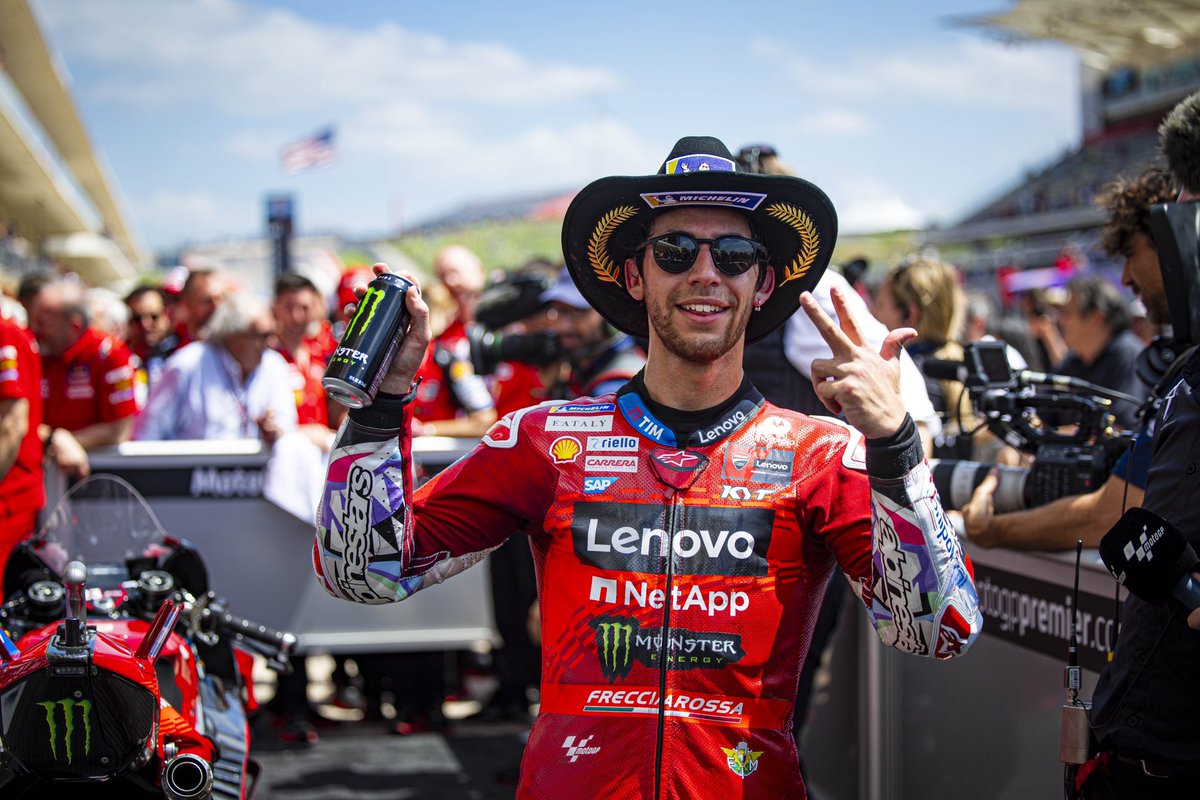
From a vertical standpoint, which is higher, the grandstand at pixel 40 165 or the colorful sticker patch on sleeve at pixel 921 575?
the grandstand at pixel 40 165

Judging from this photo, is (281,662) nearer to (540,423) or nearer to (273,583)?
(540,423)

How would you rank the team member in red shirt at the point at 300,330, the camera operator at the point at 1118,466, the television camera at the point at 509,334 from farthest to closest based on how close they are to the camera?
the team member in red shirt at the point at 300,330 < the television camera at the point at 509,334 < the camera operator at the point at 1118,466

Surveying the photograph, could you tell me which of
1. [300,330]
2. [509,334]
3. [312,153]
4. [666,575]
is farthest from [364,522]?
[312,153]

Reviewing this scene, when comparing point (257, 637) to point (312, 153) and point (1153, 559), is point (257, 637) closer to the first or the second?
point (1153, 559)

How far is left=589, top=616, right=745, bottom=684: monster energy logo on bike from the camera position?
2174 millimetres

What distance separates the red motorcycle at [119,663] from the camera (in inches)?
94.0

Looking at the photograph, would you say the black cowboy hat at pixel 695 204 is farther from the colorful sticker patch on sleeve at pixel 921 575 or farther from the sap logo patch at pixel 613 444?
the colorful sticker patch on sleeve at pixel 921 575

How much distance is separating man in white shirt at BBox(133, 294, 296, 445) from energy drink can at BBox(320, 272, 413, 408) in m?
3.87

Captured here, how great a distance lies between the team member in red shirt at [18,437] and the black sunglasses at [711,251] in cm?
301

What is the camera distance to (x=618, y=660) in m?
2.20

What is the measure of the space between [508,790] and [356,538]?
3.30 m

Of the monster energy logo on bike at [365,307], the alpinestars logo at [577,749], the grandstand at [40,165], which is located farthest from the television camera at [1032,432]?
the grandstand at [40,165]

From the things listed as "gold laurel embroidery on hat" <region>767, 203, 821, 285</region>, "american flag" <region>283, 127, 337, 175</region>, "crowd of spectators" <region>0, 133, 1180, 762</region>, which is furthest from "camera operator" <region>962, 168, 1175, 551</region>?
"american flag" <region>283, 127, 337, 175</region>

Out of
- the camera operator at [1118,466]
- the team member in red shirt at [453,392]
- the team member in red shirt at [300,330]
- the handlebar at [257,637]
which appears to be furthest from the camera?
the team member in red shirt at [300,330]
